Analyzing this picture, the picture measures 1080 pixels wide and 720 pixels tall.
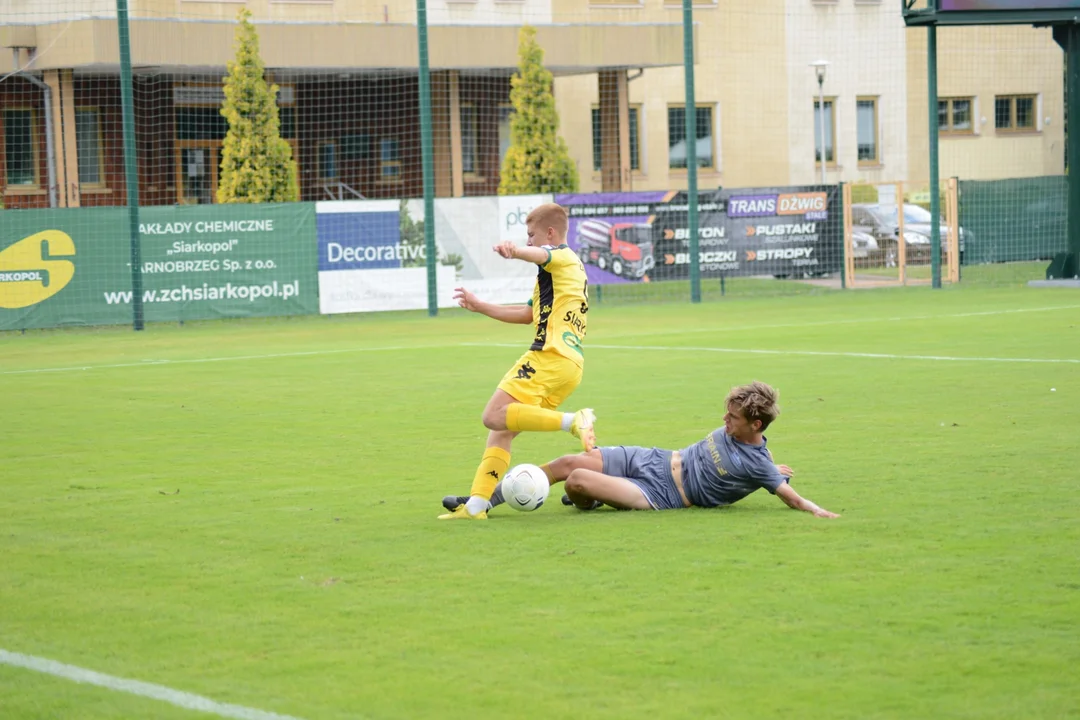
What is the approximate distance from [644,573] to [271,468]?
416 centimetres

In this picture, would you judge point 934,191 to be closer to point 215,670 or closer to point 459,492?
point 459,492

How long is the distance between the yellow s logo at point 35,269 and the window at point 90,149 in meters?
11.3

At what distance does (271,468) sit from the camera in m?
10.0

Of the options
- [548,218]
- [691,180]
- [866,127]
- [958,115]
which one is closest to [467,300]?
[548,218]

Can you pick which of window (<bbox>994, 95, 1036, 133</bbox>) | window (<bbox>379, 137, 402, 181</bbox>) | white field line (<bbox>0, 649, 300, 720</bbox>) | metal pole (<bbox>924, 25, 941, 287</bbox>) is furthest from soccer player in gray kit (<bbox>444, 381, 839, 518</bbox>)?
window (<bbox>994, 95, 1036, 133</bbox>)

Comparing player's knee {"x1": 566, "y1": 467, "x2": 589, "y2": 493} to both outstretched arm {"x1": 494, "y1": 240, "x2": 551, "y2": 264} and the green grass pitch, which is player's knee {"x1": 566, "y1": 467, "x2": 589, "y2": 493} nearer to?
the green grass pitch

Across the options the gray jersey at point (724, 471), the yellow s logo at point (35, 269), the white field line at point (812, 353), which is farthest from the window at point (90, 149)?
the gray jersey at point (724, 471)

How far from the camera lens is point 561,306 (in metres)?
8.15

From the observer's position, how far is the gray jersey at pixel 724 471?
7.79m

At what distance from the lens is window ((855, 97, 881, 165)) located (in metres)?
50.4

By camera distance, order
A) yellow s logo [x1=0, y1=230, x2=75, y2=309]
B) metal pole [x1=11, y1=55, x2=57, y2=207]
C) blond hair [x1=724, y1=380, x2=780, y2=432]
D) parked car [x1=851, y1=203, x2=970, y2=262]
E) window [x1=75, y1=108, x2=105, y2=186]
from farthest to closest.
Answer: window [x1=75, y1=108, x2=105, y2=186] → metal pole [x1=11, y1=55, x2=57, y2=207] → parked car [x1=851, y1=203, x2=970, y2=262] → yellow s logo [x1=0, y1=230, x2=75, y2=309] → blond hair [x1=724, y1=380, x2=780, y2=432]

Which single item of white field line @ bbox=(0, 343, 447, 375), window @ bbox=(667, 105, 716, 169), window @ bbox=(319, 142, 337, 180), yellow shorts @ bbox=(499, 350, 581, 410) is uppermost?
window @ bbox=(667, 105, 716, 169)

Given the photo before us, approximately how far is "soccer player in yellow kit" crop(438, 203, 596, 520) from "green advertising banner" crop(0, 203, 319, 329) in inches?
724

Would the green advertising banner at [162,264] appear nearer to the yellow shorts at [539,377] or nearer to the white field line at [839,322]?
the white field line at [839,322]
